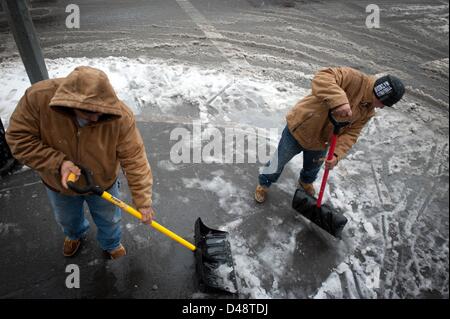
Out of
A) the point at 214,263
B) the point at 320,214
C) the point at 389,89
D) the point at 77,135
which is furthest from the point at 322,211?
the point at 77,135

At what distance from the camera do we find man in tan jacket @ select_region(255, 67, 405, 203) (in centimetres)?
284

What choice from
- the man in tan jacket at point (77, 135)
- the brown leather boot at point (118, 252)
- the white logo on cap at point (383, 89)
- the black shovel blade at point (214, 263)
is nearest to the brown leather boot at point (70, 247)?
the brown leather boot at point (118, 252)

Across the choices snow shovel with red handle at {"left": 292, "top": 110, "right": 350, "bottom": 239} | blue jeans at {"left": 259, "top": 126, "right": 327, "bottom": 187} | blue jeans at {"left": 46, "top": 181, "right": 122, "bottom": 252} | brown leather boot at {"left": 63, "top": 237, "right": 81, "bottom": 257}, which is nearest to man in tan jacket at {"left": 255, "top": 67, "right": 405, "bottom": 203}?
blue jeans at {"left": 259, "top": 126, "right": 327, "bottom": 187}

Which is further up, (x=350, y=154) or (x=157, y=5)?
(x=157, y=5)

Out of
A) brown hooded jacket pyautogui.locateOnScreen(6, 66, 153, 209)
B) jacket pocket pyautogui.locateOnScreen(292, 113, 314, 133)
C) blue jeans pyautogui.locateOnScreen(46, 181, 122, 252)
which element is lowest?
blue jeans pyautogui.locateOnScreen(46, 181, 122, 252)

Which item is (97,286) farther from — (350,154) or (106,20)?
(106,20)

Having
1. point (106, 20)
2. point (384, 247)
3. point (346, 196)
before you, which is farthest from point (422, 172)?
point (106, 20)

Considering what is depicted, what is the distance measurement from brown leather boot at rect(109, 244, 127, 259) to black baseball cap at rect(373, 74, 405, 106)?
2.78 metres

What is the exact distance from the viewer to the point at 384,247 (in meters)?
3.62

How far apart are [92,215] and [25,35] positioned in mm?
2503

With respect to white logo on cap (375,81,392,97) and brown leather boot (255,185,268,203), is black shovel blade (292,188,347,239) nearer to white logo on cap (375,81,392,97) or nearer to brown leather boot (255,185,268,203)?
brown leather boot (255,185,268,203)

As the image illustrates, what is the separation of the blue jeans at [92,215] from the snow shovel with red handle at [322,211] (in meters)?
1.94

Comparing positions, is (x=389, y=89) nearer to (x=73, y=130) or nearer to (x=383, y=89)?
(x=383, y=89)
